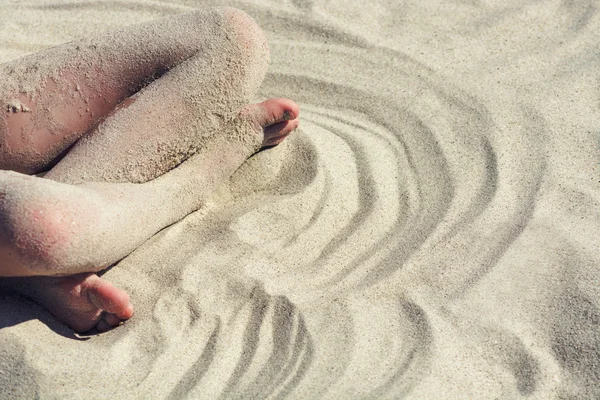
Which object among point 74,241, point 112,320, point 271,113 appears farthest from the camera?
point 271,113

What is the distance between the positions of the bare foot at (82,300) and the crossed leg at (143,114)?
20 mm

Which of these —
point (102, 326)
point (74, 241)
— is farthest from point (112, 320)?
point (74, 241)

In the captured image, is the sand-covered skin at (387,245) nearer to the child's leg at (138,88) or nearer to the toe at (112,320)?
the toe at (112,320)

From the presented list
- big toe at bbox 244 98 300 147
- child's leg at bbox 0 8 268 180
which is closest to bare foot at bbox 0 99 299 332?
child's leg at bbox 0 8 268 180

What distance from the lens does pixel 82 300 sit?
1.93 meters

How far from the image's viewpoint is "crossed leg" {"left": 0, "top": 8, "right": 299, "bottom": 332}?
84.1 inches

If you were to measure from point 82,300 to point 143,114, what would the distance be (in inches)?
21.9

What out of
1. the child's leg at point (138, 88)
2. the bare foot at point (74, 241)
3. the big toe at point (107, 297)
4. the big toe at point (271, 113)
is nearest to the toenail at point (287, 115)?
the big toe at point (271, 113)

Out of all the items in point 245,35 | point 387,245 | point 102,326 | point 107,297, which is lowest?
point 102,326

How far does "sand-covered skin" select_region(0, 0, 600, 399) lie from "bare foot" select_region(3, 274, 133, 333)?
0.04m

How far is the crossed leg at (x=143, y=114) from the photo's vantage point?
2137mm

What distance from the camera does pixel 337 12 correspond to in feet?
10.6

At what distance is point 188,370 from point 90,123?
2.65 ft

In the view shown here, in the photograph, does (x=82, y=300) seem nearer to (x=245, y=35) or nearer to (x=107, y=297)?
(x=107, y=297)
